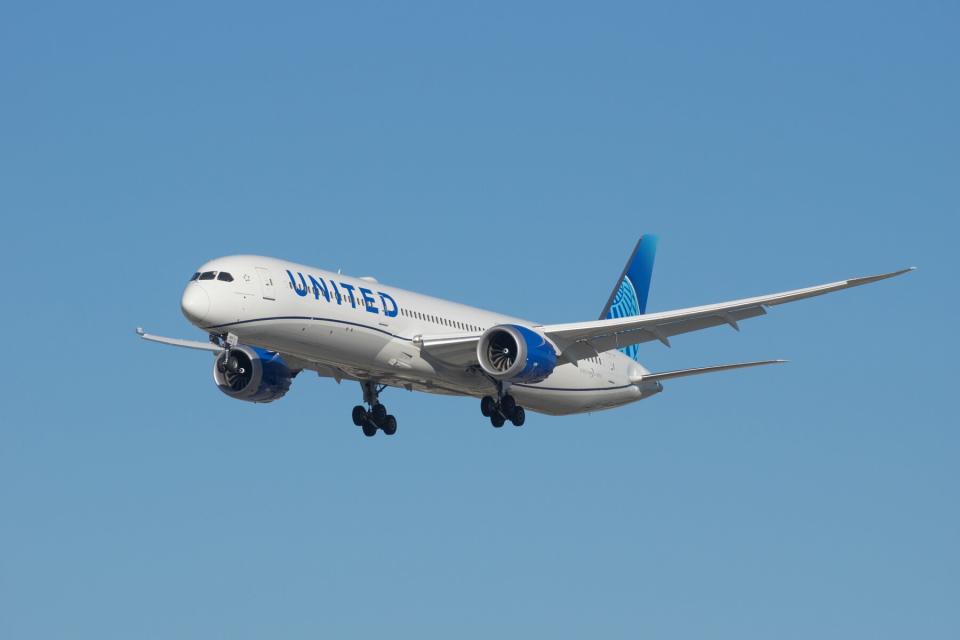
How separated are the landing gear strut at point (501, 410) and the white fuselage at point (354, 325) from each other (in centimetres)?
44

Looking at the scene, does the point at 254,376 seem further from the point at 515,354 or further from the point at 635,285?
the point at 635,285

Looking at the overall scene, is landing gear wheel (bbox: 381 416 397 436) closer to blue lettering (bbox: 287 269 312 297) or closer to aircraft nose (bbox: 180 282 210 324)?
blue lettering (bbox: 287 269 312 297)

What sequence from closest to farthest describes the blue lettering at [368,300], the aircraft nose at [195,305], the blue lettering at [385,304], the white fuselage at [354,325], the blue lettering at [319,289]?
1. the aircraft nose at [195,305]
2. the white fuselage at [354,325]
3. the blue lettering at [319,289]
4. the blue lettering at [368,300]
5. the blue lettering at [385,304]

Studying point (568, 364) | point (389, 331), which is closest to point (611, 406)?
point (568, 364)

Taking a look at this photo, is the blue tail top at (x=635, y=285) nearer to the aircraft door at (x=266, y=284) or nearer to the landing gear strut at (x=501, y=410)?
the landing gear strut at (x=501, y=410)

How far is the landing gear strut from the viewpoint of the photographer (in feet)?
165

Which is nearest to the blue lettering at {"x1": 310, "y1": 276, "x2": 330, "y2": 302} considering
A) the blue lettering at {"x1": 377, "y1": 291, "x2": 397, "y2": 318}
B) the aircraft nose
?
the blue lettering at {"x1": 377, "y1": 291, "x2": 397, "y2": 318}

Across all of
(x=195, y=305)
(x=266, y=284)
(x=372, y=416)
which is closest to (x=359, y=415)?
(x=372, y=416)

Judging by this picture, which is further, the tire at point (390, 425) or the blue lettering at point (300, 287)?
the tire at point (390, 425)

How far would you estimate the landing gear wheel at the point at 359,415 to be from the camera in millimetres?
52500

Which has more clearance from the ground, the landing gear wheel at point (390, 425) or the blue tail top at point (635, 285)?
the blue tail top at point (635, 285)

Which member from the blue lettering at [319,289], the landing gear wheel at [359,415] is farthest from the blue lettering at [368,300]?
the landing gear wheel at [359,415]

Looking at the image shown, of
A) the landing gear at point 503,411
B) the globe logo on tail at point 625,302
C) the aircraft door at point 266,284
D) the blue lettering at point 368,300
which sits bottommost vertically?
the landing gear at point 503,411

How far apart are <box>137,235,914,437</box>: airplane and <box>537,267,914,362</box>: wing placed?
0.14ft
